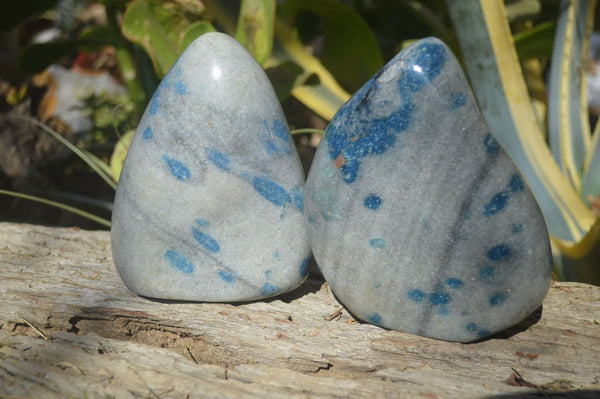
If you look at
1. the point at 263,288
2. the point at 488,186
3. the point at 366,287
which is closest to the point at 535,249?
the point at 488,186

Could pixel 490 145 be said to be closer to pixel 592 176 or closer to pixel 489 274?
pixel 489 274

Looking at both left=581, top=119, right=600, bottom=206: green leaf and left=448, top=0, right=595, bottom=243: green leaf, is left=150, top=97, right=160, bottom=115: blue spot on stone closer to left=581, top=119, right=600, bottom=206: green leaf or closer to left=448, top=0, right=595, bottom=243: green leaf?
left=448, top=0, right=595, bottom=243: green leaf

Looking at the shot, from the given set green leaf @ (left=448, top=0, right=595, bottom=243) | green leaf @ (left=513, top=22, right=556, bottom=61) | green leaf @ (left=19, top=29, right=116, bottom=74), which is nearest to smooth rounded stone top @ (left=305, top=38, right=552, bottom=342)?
green leaf @ (left=448, top=0, right=595, bottom=243)

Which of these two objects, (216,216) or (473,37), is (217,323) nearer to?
(216,216)

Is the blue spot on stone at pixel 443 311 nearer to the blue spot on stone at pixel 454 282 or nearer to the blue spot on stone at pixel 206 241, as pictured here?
the blue spot on stone at pixel 454 282

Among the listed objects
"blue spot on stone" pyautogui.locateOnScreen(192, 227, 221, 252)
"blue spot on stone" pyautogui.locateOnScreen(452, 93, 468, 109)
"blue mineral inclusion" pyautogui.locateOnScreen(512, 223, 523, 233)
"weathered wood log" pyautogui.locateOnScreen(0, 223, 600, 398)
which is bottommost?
"weathered wood log" pyautogui.locateOnScreen(0, 223, 600, 398)

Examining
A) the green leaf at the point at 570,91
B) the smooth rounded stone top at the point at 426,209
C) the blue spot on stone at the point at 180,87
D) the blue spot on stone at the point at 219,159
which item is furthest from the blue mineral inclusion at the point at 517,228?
the green leaf at the point at 570,91
